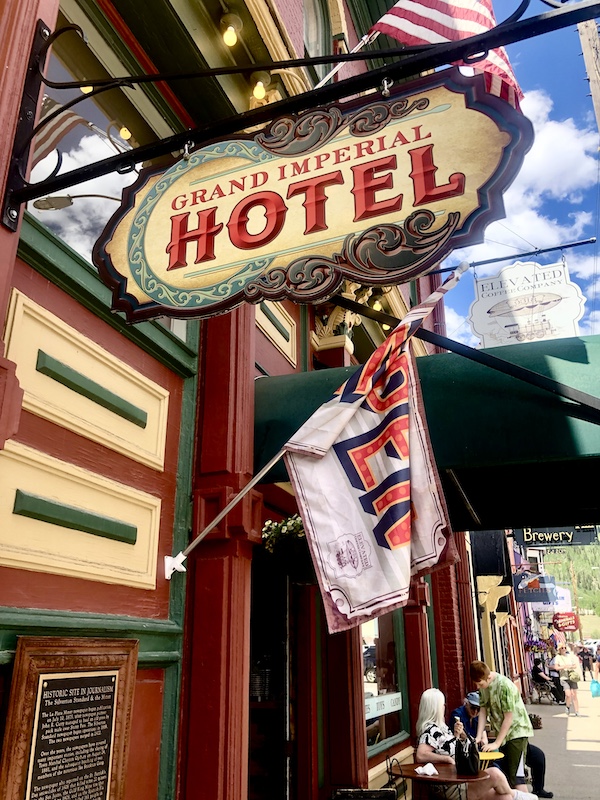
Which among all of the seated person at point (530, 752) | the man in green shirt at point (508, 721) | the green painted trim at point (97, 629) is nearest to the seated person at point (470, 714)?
the seated person at point (530, 752)

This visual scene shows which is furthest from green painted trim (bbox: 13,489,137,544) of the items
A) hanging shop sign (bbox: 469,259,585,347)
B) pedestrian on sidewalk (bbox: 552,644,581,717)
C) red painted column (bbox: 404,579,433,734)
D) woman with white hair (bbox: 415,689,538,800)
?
pedestrian on sidewalk (bbox: 552,644,581,717)

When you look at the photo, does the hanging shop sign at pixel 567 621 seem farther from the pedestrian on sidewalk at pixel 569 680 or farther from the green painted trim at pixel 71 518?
the green painted trim at pixel 71 518

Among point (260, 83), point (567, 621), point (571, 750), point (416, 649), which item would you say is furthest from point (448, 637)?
point (567, 621)

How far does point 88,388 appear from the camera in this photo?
125 inches

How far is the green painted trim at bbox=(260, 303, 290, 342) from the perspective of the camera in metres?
5.71

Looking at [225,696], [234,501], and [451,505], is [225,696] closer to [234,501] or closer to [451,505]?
[234,501]

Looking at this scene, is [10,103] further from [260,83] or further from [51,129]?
[260,83]

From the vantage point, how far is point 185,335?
431 centimetres

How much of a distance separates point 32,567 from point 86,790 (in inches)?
37.8

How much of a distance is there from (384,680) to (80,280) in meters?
7.37

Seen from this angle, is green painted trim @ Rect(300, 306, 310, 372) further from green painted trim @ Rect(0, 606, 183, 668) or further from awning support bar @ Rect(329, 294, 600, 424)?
green painted trim @ Rect(0, 606, 183, 668)

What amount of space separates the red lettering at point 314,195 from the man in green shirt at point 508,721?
19.4 ft

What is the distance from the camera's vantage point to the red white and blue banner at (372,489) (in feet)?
9.50

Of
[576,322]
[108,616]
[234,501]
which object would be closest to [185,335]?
[234,501]
